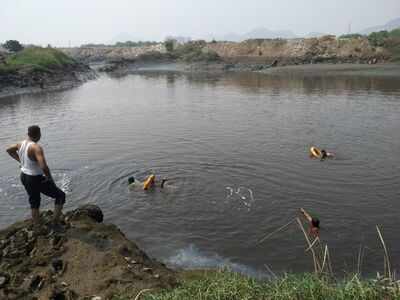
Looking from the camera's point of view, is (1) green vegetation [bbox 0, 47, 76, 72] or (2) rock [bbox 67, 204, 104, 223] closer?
(2) rock [bbox 67, 204, 104, 223]

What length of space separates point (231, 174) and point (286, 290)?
1307 centimetres

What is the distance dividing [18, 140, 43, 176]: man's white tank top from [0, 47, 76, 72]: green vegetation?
166ft

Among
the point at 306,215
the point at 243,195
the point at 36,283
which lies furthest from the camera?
the point at 243,195

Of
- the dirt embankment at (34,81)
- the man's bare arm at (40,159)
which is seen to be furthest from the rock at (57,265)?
the dirt embankment at (34,81)

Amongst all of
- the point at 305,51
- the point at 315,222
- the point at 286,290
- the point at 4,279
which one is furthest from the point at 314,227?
the point at 305,51

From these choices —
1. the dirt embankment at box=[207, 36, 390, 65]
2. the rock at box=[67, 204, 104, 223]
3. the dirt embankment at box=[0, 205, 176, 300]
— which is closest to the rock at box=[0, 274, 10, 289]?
the dirt embankment at box=[0, 205, 176, 300]

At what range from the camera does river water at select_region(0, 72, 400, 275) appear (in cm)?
1328

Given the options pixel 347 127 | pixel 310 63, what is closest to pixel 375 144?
pixel 347 127

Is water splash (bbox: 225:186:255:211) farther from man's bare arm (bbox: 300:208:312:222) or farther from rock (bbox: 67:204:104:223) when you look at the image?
rock (bbox: 67:204:104:223)

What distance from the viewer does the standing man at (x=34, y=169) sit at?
387 inches

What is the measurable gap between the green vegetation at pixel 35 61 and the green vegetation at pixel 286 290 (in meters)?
55.3

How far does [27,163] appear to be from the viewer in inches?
394

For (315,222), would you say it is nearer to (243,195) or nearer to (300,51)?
(243,195)

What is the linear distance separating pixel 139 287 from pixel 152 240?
556 centimetres
